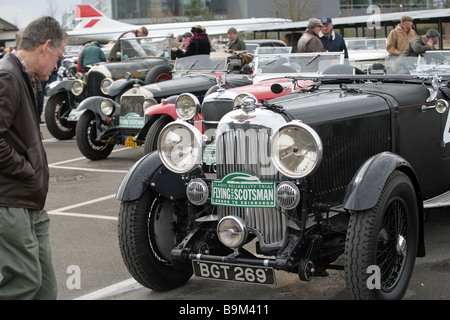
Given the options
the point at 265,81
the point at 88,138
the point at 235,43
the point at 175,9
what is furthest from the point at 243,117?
the point at 175,9

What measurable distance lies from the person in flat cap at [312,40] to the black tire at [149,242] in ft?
16.8

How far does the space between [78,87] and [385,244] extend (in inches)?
340

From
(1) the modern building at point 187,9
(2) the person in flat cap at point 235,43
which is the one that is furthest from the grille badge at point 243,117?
(1) the modern building at point 187,9

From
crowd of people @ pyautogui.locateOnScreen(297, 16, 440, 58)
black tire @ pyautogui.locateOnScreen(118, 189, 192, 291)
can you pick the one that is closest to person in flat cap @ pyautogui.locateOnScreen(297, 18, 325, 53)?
crowd of people @ pyautogui.locateOnScreen(297, 16, 440, 58)

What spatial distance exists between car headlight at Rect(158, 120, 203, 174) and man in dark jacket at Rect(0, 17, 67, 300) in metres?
1.09

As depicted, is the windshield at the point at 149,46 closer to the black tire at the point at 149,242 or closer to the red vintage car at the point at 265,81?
the red vintage car at the point at 265,81

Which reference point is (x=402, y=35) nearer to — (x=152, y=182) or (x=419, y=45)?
(x=419, y=45)

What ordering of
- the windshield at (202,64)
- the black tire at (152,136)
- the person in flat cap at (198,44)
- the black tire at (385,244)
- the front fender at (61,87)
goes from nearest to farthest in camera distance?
the black tire at (385,244), the black tire at (152,136), the windshield at (202,64), the person in flat cap at (198,44), the front fender at (61,87)

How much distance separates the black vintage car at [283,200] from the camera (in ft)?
11.9

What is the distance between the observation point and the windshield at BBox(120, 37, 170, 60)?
12812 mm

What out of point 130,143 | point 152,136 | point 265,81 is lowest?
point 130,143

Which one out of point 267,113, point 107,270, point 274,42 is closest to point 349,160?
point 267,113

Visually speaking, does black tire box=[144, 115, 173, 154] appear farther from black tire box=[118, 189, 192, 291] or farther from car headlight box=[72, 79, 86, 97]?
black tire box=[118, 189, 192, 291]

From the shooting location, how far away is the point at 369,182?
12.1 ft
